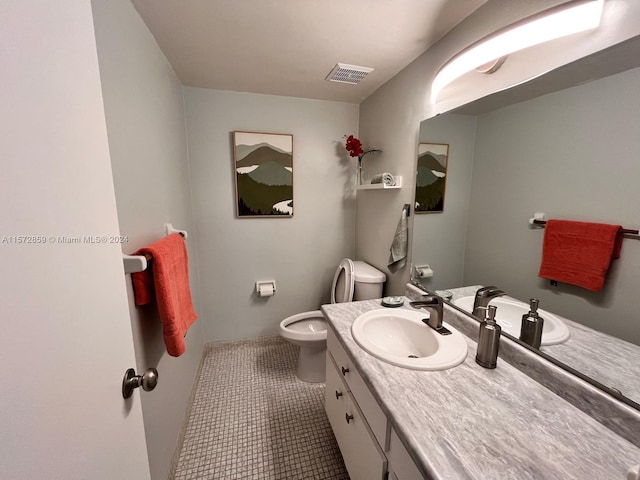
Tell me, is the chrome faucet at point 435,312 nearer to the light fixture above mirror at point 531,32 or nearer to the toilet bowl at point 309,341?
the toilet bowl at point 309,341

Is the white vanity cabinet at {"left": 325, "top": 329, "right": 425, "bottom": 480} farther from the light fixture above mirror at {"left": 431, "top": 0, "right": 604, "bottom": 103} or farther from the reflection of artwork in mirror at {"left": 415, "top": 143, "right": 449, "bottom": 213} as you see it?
the light fixture above mirror at {"left": 431, "top": 0, "right": 604, "bottom": 103}

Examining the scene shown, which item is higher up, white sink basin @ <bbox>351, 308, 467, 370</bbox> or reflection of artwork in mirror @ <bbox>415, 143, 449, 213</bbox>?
reflection of artwork in mirror @ <bbox>415, 143, 449, 213</bbox>

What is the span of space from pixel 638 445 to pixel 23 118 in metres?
1.46

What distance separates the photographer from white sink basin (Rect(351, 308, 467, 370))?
978 mm

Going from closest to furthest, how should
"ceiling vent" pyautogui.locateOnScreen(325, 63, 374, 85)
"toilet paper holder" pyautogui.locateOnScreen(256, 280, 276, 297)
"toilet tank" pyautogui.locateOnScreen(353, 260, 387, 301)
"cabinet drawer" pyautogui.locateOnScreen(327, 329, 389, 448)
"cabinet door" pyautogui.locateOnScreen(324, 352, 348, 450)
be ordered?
"cabinet drawer" pyautogui.locateOnScreen(327, 329, 389, 448), "cabinet door" pyautogui.locateOnScreen(324, 352, 348, 450), "ceiling vent" pyautogui.locateOnScreen(325, 63, 374, 85), "toilet tank" pyautogui.locateOnScreen(353, 260, 387, 301), "toilet paper holder" pyautogui.locateOnScreen(256, 280, 276, 297)

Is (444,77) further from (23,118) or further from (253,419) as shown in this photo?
(253,419)

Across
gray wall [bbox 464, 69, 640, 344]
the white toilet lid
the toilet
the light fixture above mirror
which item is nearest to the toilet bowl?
the toilet

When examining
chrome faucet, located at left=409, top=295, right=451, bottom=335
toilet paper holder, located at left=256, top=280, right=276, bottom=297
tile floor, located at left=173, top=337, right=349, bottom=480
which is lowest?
tile floor, located at left=173, top=337, right=349, bottom=480

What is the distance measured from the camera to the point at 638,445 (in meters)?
0.67

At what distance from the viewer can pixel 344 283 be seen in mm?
2102

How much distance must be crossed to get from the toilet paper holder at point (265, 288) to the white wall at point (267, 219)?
0.05 m

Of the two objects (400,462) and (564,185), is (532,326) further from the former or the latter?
(400,462)

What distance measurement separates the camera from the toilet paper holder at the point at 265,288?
234cm

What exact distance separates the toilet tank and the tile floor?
76cm
